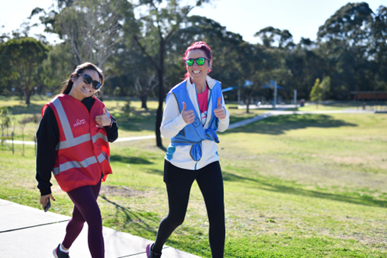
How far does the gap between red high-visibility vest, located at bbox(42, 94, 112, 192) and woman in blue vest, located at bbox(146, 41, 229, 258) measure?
22.8 inches

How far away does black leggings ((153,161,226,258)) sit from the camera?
3100 mm

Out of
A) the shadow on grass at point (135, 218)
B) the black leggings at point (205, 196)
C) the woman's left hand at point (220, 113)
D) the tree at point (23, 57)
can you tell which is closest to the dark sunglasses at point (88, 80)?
the black leggings at point (205, 196)

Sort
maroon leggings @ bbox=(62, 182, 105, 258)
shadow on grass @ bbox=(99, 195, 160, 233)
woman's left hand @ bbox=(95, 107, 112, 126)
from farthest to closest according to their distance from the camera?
shadow on grass @ bbox=(99, 195, 160, 233) < woman's left hand @ bbox=(95, 107, 112, 126) < maroon leggings @ bbox=(62, 182, 105, 258)

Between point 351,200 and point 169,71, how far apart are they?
3259 centimetres

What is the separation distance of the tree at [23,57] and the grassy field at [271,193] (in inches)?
792

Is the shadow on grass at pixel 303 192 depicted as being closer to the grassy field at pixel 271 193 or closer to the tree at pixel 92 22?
the grassy field at pixel 271 193

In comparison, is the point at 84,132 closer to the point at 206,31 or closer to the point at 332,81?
the point at 206,31

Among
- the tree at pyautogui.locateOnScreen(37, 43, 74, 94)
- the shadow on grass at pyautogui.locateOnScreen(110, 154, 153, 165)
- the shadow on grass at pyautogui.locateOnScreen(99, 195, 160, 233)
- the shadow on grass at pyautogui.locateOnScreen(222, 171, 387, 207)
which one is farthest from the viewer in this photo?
the tree at pyautogui.locateOnScreen(37, 43, 74, 94)

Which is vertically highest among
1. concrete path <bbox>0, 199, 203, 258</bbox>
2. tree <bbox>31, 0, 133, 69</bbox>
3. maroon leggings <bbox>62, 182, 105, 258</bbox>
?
tree <bbox>31, 0, 133, 69</bbox>

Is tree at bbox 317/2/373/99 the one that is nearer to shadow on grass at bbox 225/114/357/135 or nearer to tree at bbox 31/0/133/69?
shadow on grass at bbox 225/114/357/135

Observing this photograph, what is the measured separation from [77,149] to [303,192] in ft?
30.9

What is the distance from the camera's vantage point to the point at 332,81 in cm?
6003

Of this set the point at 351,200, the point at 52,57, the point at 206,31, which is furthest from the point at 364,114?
the point at 52,57

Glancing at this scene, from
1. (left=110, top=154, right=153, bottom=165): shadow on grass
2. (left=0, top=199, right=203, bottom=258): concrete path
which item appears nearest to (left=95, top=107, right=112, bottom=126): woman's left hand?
(left=0, top=199, right=203, bottom=258): concrete path
